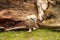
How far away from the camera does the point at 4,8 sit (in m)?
4.45

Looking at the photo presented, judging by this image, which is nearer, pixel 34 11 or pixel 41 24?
pixel 41 24

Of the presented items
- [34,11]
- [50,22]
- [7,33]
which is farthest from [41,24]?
[7,33]

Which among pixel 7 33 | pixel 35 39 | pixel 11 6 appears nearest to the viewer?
pixel 35 39

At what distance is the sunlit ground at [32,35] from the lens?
3695mm

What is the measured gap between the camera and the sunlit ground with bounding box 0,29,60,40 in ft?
12.1

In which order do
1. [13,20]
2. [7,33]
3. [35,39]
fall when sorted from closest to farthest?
[35,39], [7,33], [13,20]

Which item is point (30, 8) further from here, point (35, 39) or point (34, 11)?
point (35, 39)

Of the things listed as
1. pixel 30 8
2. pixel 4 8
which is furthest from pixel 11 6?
pixel 30 8

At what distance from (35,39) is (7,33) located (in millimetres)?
648

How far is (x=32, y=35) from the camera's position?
3.81 meters

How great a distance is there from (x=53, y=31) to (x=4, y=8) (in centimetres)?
131

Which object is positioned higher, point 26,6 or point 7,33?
point 26,6

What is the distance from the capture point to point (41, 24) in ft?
13.6

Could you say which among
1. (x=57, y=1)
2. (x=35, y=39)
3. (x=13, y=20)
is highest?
(x=57, y=1)
